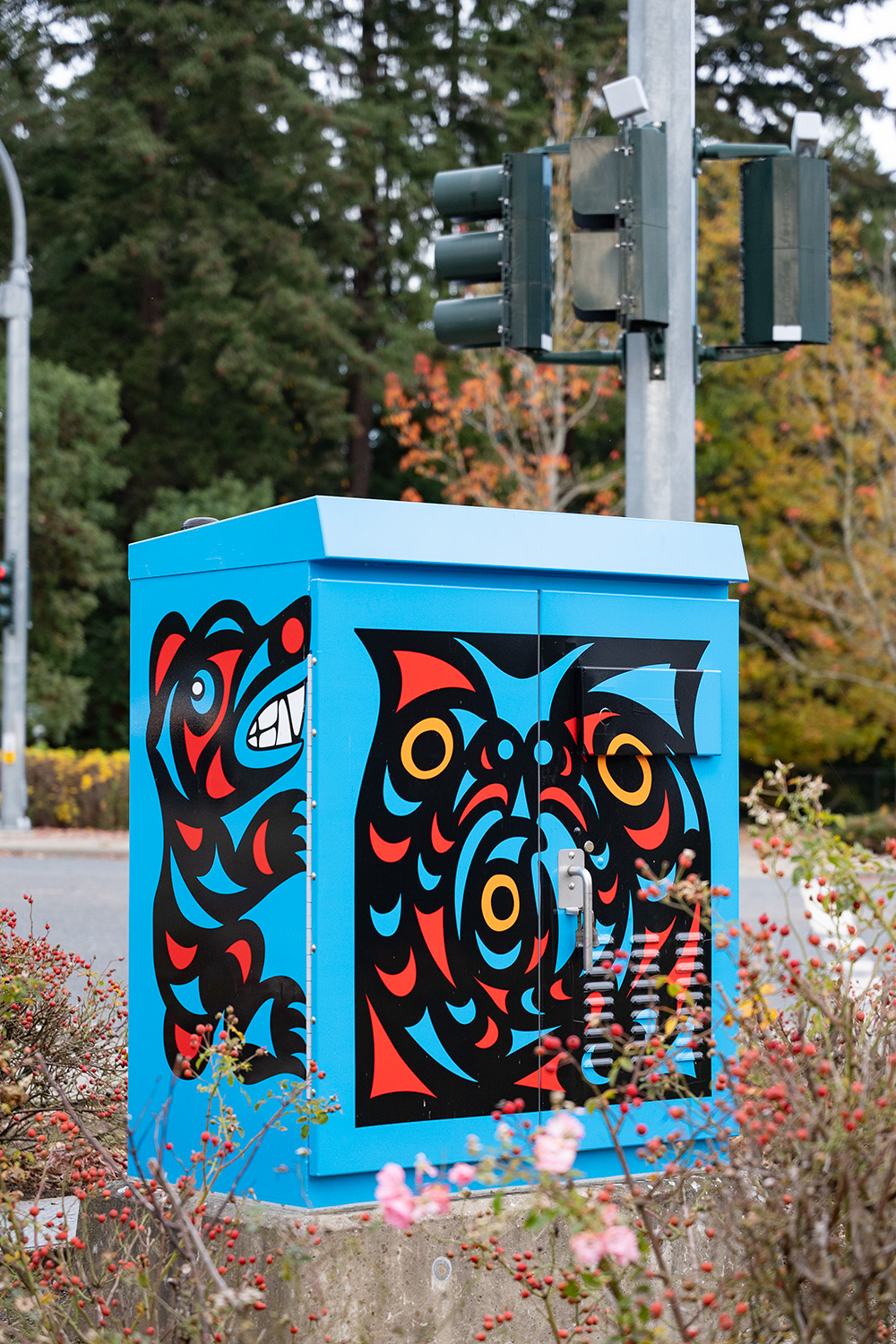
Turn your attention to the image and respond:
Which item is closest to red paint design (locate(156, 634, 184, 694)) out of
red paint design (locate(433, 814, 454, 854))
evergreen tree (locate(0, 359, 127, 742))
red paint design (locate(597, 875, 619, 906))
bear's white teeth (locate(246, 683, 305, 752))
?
bear's white teeth (locate(246, 683, 305, 752))

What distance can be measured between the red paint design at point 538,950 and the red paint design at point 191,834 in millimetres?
1002

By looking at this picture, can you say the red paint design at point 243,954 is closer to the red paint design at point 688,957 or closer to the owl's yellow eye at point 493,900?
the owl's yellow eye at point 493,900

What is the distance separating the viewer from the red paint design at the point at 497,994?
4254 millimetres

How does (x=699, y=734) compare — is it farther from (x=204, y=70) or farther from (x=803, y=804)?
(x=204, y=70)

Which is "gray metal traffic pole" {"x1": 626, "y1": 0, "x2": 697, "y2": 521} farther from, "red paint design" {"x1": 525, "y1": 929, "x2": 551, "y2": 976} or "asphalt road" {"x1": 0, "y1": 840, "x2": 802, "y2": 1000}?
"asphalt road" {"x1": 0, "y1": 840, "x2": 802, "y2": 1000}

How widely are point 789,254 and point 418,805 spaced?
294 cm

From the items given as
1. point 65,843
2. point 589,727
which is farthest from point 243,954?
point 65,843

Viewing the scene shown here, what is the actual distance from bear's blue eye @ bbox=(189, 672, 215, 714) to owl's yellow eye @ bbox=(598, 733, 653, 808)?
1124 mm

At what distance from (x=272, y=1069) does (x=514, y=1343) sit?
Result: 928 millimetres

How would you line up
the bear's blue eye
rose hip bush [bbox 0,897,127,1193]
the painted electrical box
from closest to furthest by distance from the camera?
the painted electrical box → the bear's blue eye → rose hip bush [bbox 0,897,127,1193]

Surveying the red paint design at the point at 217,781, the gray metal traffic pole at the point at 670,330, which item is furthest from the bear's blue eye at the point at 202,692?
the gray metal traffic pole at the point at 670,330

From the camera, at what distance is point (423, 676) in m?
4.23

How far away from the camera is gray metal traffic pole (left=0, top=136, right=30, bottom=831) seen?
2089cm

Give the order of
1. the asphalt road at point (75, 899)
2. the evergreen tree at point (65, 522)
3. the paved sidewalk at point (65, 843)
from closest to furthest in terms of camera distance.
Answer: the asphalt road at point (75, 899), the paved sidewalk at point (65, 843), the evergreen tree at point (65, 522)
